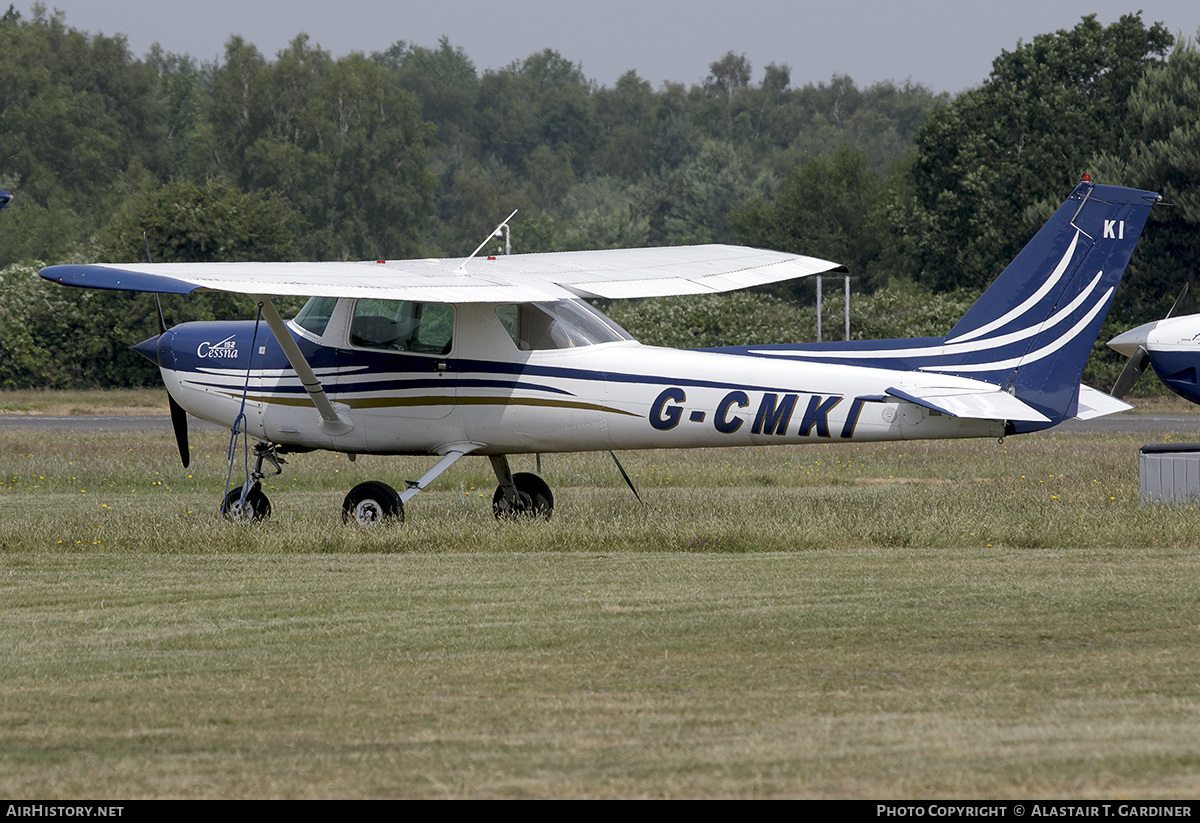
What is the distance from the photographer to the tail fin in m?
12.1

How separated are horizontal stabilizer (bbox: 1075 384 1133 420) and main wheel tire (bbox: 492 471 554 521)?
16.2ft

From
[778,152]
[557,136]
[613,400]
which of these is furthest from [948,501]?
[557,136]

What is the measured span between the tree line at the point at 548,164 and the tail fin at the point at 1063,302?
57.1 feet

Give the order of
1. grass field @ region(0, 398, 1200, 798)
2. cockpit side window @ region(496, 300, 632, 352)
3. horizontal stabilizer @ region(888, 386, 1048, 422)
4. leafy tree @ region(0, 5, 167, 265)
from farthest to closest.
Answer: leafy tree @ region(0, 5, 167, 265), cockpit side window @ region(496, 300, 632, 352), horizontal stabilizer @ region(888, 386, 1048, 422), grass field @ region(0, 398, 1200, 798)

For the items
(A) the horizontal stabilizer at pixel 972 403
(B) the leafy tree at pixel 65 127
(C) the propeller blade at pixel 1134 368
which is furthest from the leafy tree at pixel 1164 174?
(B) the leafy tree at pixel 65 127

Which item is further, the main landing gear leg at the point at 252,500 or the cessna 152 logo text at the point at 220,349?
the cessna 152 logo text at the point at 220,349

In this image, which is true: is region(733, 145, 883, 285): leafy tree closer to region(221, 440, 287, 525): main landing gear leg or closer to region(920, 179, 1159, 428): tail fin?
region(920, 179, 1159, 428): tail fin

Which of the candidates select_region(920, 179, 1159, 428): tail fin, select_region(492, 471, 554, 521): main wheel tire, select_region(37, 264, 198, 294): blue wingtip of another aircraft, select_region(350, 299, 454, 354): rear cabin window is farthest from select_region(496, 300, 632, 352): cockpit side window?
select_region(37, 264, 198, 294): blue wingtip of another aircraft

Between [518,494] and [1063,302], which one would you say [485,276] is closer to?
[518,494]

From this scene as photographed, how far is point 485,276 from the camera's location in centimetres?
1283

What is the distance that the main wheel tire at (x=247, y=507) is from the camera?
12773 millimetres

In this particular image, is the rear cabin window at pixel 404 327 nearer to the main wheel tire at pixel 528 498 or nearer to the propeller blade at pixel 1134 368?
the main wheel tire at pixel 528 498

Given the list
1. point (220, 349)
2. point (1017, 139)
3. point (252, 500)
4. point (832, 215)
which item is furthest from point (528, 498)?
point (832, 215)
